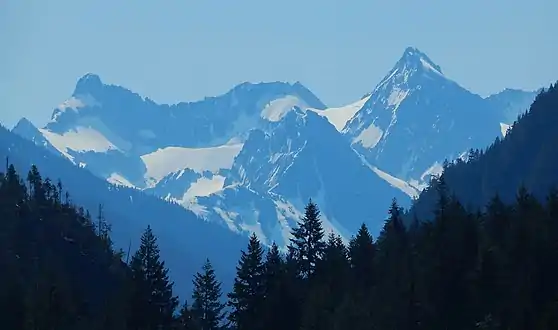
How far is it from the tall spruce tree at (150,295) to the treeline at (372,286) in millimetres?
94

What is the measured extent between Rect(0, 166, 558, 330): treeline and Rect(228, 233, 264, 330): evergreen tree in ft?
0.28

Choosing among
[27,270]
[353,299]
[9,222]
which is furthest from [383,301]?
[9,222]

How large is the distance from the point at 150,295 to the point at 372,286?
64.9 feet

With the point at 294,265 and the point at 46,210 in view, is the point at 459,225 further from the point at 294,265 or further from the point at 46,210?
the point at 46,210

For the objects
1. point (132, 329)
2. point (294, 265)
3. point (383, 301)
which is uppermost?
point (294, 265)

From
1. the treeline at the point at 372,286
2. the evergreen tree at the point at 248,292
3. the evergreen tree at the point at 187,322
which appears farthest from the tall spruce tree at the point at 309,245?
the evergreen tree at the point at 187,322

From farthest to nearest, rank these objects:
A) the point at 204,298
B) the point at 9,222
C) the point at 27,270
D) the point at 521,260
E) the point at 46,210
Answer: the point at 46,210, the point at 9,222, the point at 27,270, the point at 204,298, the point at 521,260

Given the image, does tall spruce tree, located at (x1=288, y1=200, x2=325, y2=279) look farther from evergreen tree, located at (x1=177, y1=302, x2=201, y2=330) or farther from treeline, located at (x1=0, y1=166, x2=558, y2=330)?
evergreen tree, located at (x1=177, y1=302, x2=201, y2=330)

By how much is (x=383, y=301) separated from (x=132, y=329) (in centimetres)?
1975

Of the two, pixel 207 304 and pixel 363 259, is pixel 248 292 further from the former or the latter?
pixel 363 259

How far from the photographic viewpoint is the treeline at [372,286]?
2832 inches

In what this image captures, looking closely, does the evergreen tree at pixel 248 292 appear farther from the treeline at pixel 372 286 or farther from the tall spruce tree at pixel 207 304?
→ the tall spruce tree at pixel 207 304

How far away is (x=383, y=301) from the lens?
252 feet

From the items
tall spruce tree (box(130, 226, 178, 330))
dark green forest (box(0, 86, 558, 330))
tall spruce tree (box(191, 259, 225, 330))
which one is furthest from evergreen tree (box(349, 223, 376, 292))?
tall spruce tree (box(130, 226, 178, 330))
